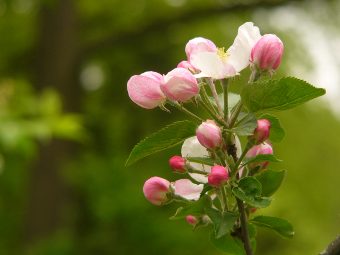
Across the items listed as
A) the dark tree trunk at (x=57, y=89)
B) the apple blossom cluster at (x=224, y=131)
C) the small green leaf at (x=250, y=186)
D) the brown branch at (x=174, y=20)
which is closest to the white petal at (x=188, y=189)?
the apple blossom cluster at (x=224, y=131)

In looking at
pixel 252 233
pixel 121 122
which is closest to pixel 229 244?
pixel 252 233

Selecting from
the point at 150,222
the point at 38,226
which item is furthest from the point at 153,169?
the point at 150,222

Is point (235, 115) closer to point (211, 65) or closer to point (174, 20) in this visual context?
point (211, 65)

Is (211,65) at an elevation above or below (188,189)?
above

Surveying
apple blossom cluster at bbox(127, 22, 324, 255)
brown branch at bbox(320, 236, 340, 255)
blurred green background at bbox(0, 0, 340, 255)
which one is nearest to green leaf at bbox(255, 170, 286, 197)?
apple blossom cluster at bbox(127, 22, 324, 255)

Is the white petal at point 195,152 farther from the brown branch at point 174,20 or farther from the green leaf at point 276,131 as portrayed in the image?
the brown branch at point 174,20

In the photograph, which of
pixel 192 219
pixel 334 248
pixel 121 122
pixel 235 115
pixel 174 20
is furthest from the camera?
pixel 121 122

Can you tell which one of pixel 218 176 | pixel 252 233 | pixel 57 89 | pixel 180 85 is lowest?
pixel 252 233
